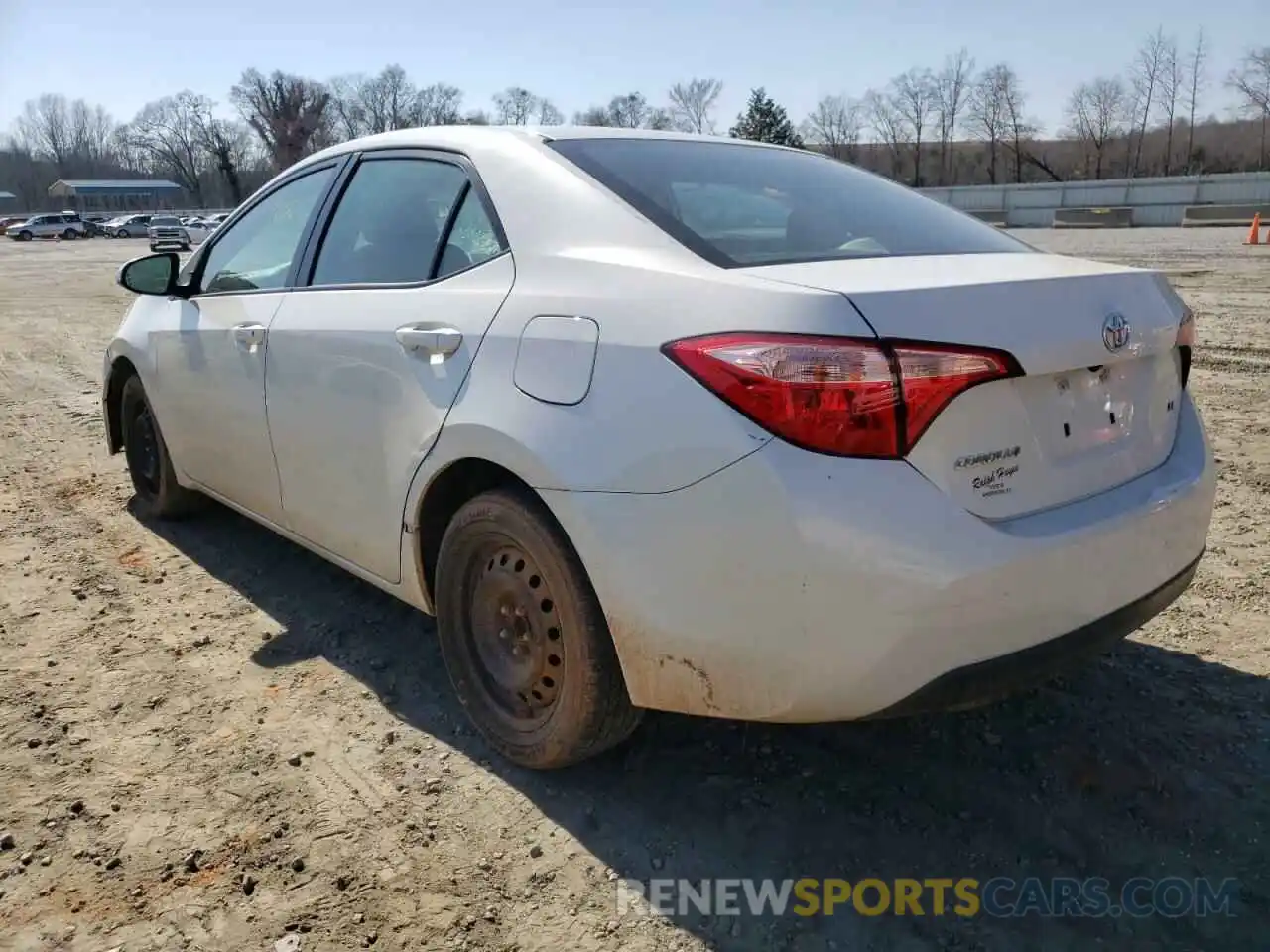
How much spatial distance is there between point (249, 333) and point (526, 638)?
5.59 ft

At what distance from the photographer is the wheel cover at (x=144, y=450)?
A: 15.2 feet

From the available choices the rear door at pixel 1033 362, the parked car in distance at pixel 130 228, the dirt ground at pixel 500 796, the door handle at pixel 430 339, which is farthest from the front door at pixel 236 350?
the parked car in distance at pixel 130 228

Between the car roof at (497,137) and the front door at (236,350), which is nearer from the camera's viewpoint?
the car roof at (497,137)

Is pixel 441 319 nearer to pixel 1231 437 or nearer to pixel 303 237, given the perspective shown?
pixel 303 237

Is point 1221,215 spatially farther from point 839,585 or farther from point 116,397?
point 839,585

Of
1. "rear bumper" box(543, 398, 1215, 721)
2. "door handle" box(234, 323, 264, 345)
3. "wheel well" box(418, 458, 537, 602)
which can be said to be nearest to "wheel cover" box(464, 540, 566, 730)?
"wheel well" box(418, 458, 537, 602)

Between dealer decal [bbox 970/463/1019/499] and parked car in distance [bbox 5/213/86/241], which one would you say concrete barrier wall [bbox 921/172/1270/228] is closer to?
dealer decal [bbox 970/463/1019/499]

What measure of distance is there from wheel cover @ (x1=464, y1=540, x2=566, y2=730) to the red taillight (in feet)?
2.54

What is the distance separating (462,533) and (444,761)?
2.16ft

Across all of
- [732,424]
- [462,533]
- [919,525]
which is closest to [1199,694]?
[919,525]

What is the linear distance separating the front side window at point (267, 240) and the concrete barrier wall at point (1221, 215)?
124 feet

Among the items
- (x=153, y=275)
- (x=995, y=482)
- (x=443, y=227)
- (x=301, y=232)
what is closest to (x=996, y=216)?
(x=153, y=275)

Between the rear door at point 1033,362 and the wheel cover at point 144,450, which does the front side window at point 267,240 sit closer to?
the wheel cover at point 144,450

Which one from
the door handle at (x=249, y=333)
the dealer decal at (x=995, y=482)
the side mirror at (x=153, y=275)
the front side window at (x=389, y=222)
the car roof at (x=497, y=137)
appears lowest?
the dealer decal at (x=995, y=482)
